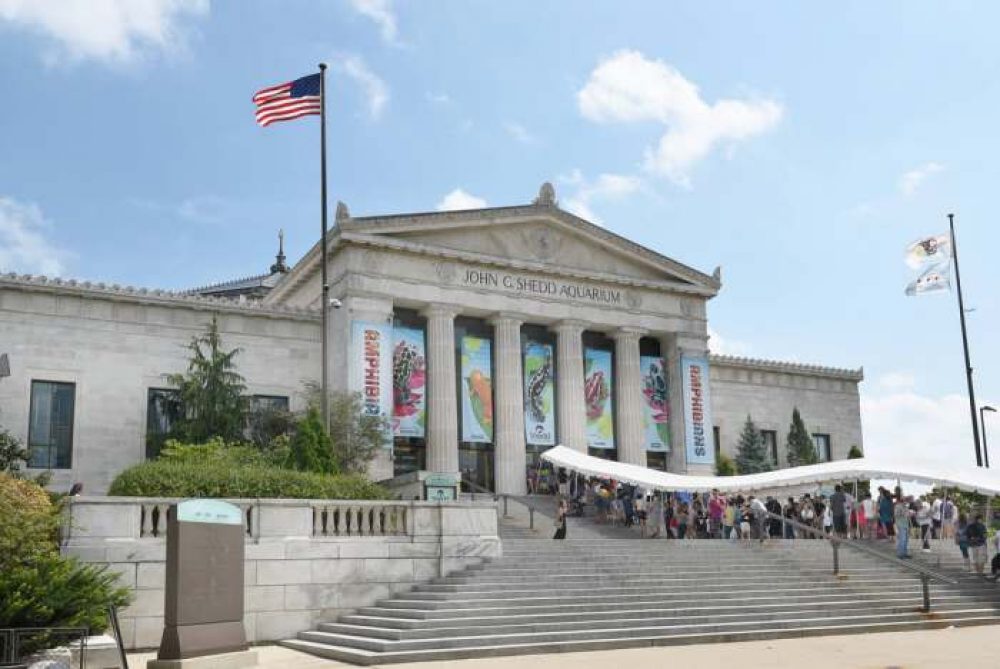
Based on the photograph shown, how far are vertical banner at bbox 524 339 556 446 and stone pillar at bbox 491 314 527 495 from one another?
0.53m

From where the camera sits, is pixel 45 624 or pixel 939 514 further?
pixel 939 514

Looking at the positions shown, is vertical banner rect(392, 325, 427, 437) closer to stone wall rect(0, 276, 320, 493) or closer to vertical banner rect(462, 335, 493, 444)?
vertical banner rect(462, 335, 493, 444)

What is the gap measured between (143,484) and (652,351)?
2818 cm

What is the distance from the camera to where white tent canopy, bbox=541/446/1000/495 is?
28.9 metres

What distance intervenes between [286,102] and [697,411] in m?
22.1

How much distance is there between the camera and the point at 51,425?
112 ft

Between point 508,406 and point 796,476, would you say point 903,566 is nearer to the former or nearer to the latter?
point 796,476

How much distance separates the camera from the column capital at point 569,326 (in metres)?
42.0

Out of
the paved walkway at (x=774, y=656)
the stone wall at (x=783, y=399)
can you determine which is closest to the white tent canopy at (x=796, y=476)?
the paved walkway at (x=774, y=656)

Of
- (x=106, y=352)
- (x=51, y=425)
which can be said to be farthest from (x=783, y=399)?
(x=51, y=425)

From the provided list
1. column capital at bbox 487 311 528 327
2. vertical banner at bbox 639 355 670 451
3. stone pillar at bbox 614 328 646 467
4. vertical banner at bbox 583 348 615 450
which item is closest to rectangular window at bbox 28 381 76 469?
column capital at bbox 487 311 528 327

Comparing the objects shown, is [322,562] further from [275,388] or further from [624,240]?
[624,240]

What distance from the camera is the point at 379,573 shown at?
22.0 meters

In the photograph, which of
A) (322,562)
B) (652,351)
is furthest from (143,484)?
(652,351)
